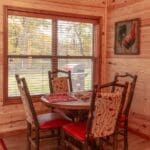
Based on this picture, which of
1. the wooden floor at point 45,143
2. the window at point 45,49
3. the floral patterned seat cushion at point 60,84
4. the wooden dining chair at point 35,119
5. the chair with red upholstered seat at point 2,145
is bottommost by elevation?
the wooden floor at point 45,143

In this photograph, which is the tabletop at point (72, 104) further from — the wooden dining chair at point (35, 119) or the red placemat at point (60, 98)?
the wooden dining chair at point (35, 119)

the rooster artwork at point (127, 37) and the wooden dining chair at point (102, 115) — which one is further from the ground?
the rooster artwork at point (127, 37)

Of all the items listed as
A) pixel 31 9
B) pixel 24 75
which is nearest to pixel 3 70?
pixel 24 75

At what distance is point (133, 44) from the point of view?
4.37 m

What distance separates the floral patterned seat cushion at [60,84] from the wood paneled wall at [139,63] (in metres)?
1.15

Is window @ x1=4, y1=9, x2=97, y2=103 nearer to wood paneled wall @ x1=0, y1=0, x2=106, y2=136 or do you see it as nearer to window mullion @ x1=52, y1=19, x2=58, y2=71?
window mullion @ x1=52, y1=19, x2=58, y2=71

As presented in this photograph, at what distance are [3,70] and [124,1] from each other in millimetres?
2474

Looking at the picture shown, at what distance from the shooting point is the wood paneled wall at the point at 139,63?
13.6 feet

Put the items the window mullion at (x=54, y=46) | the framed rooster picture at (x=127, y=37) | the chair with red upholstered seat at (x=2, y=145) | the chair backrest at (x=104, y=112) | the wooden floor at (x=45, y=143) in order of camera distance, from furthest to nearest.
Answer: the window mullion at (x=54, y=46) < the framed rooster picture at (x=127, y=37) < the wooden floor at (x=45, y=143) < the chair with red upholstered seat at (x=2, y=145) < the chair backrest at (x=104, y=112)

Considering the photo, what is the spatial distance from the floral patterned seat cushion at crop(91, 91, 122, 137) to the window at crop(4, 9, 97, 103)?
201 cm

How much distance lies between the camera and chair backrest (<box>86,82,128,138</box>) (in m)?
2.54

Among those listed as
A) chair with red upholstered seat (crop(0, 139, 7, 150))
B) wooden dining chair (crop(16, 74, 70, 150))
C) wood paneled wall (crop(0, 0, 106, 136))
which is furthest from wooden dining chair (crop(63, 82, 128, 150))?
wood paneled wall (crop(0, 0, 106, 136))

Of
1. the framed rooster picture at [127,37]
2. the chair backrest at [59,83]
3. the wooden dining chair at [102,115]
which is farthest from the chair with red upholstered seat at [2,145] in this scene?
the framed rooster picture at [127,37]

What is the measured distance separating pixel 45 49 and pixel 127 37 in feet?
4.84
